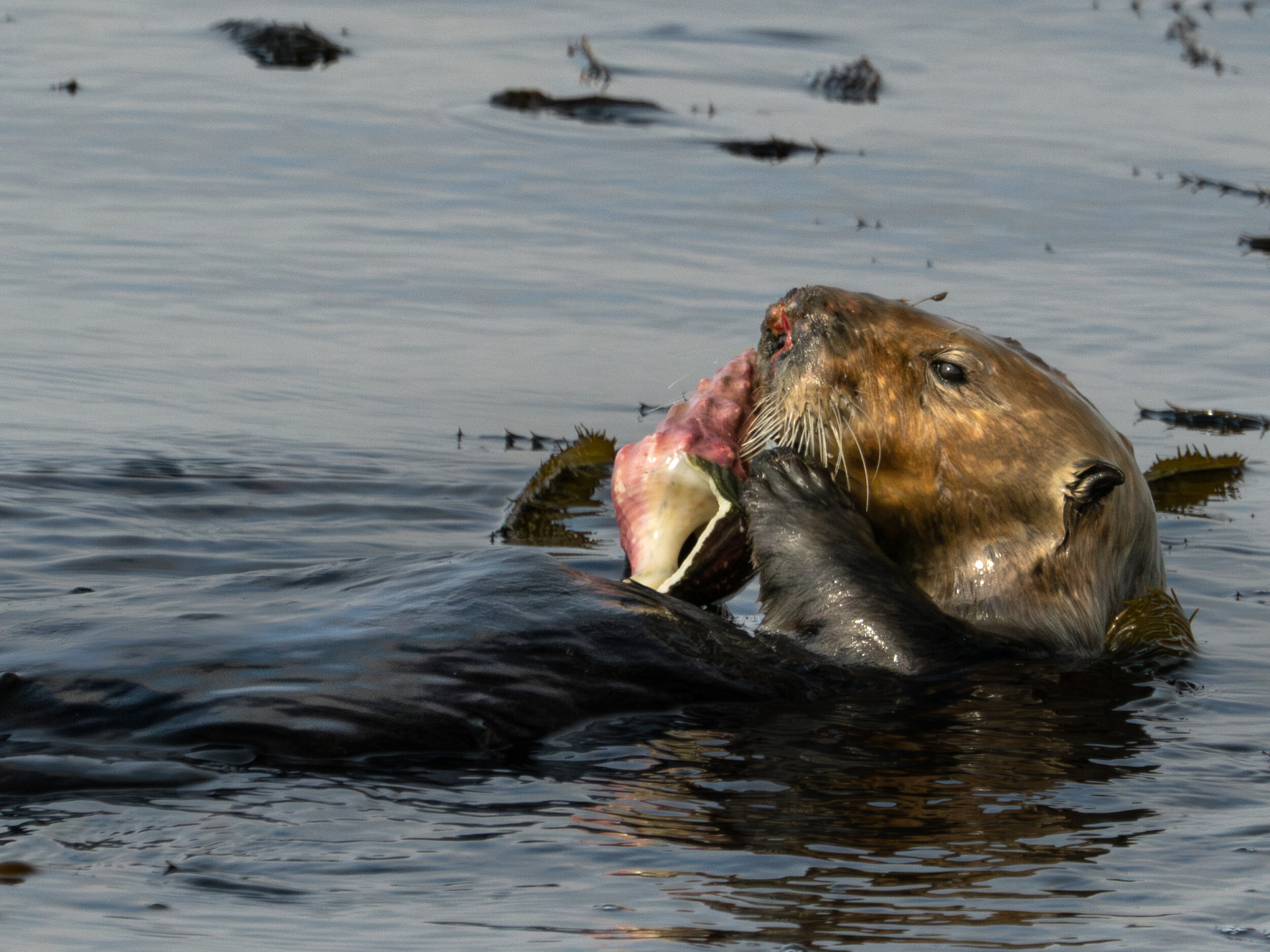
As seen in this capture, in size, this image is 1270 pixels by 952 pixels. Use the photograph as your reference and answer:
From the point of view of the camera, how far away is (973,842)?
3.02 m

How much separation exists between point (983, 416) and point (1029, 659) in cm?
60

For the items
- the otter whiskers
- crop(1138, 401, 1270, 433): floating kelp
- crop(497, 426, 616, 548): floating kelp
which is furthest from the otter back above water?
crop(1138, 401, 1270, 433): floating kelp

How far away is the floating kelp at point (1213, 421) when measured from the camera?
727 cm

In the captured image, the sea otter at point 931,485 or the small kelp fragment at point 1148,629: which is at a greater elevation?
the sea otter at point 931,485

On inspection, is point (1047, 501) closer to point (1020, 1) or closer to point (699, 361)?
point (699, 361)

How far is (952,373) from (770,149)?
8.46 meters

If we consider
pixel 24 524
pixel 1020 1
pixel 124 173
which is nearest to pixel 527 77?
pixel 124 173

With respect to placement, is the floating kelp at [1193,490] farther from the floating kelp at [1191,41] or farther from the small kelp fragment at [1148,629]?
the floating kelp at [1191,41]

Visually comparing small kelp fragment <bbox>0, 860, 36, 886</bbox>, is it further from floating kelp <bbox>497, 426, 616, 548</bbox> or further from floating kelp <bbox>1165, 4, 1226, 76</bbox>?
floating kelp <bbox>1165, 4, 1226, 76</bbox>

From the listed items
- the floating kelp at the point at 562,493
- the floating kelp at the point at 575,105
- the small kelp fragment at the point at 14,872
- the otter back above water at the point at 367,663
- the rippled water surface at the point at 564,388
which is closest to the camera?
the small kelp fragment at the point at 14,872

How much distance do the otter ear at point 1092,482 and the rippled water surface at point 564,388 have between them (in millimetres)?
443

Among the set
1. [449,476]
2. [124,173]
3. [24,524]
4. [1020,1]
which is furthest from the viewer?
[1020,1]

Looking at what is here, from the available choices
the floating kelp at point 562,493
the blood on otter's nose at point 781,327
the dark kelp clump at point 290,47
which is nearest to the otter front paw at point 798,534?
the blood on otter's nose at point 781,327

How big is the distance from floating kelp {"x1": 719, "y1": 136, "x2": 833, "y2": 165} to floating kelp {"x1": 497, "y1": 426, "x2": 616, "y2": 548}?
6.58 metres
